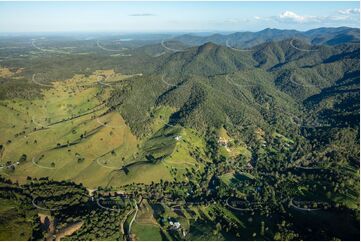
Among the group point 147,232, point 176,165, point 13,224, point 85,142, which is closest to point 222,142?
point 176,165

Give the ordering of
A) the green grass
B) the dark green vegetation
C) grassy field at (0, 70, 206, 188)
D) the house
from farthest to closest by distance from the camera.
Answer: the house, grassy field at (0, 70, 206, 188), the dark green vegetation, the green grass

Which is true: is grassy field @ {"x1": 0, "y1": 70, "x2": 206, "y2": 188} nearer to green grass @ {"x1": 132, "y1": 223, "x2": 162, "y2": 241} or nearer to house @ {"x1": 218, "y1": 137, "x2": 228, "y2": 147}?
house @ {"x1": 218, "y1": 137, "x2": 228, "y2": 147}

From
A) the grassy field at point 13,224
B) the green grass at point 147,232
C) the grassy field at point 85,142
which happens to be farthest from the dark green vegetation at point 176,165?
the grassy field at point 85,142

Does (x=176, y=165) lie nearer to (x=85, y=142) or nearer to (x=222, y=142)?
(x=222, y=142)

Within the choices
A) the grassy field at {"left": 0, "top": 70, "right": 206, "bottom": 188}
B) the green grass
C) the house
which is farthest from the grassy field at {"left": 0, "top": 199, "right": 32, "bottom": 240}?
the house

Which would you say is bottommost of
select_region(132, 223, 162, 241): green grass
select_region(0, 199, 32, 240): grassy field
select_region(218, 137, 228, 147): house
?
select_region(218, 137, 228, 147): house

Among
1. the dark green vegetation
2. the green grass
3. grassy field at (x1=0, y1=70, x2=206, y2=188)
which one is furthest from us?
grassy field at (x1=0, y1=70, x2=206, y2=188)

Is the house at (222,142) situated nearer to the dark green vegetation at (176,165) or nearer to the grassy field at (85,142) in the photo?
the dark green vegetation at (176,165)

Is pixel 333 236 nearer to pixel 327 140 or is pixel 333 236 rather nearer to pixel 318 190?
pixel 318 190
